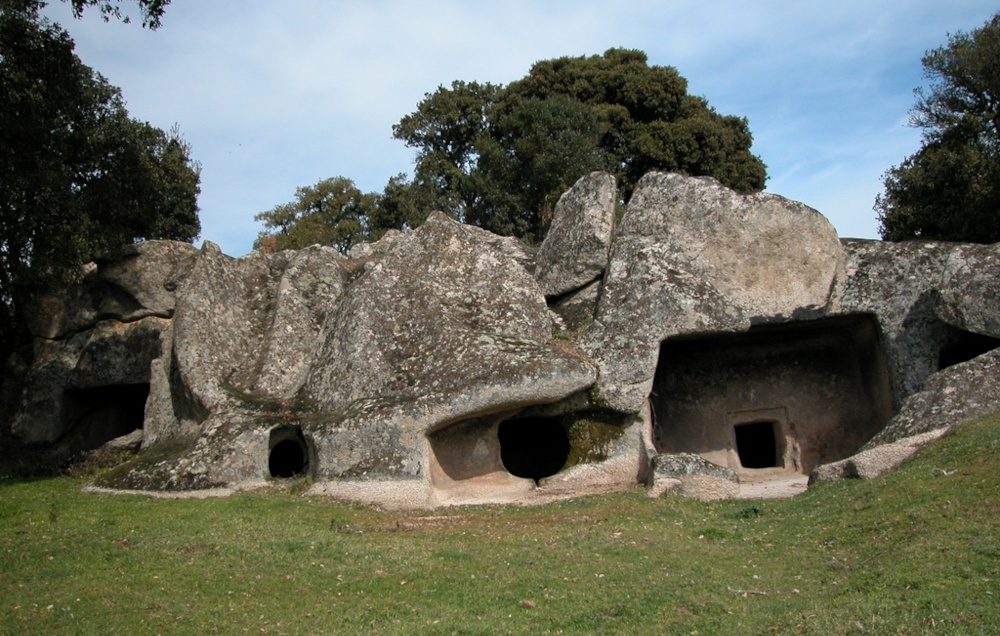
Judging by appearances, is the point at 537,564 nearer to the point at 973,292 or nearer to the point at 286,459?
the point at 286,459

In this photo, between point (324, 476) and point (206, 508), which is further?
point (324, 476)

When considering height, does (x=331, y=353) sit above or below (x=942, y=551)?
above

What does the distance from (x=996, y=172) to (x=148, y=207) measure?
77.7 ft

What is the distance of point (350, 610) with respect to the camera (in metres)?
10.4

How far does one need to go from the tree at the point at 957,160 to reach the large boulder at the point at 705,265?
8.99 m

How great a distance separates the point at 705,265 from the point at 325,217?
91.8 feet

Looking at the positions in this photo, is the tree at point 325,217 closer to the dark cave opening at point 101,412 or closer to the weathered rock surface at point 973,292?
the dark cave opening at point 101,412

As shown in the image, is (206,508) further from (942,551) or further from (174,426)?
(942,551)

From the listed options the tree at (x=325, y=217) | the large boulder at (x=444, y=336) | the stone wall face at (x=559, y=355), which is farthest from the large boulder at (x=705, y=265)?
the tree at (x=325, y=217)

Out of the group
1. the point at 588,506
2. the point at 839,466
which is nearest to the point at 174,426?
the point at 588,506

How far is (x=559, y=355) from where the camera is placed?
19.0 meters

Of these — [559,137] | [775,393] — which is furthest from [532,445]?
[559,137]

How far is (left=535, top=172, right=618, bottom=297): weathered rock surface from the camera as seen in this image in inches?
878

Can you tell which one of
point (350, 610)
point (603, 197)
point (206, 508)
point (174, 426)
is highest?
point (603, 197)
